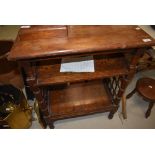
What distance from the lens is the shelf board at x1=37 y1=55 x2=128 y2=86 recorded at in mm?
940

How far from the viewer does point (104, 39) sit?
2.65 feet

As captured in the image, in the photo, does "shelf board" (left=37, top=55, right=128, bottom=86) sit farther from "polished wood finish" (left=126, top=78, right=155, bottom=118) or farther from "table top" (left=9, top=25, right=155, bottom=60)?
"polished wood finish" (left=126, top=78, right=155, bottom=118)

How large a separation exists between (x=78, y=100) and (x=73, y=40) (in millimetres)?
742

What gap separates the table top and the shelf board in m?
0.22

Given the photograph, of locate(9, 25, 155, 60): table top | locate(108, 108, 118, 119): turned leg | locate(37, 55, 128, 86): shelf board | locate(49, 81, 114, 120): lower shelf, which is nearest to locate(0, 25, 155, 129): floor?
locate(108, 108, 118, 119): turned leg

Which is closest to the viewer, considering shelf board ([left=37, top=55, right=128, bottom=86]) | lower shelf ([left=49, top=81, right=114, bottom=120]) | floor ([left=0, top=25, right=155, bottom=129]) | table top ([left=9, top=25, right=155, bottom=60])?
table top ([left=9, top=25, right=155, bottom=60])

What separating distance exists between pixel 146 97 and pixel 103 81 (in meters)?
0.42

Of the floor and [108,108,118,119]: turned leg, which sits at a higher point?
[108,108,118,119]: turned leg

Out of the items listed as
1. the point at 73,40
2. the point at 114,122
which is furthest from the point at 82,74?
the point at 114,122

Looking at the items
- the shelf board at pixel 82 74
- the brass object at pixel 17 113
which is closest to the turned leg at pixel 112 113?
the shelf board at pixel 82 74

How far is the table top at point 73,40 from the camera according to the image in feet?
2.41

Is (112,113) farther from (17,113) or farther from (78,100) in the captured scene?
(17,113)

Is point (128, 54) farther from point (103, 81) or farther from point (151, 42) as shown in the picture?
point (103, 81)

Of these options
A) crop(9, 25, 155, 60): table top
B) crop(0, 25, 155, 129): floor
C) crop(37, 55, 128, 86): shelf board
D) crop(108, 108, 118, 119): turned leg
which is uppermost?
crop(9, 25, 155, 60): table top
